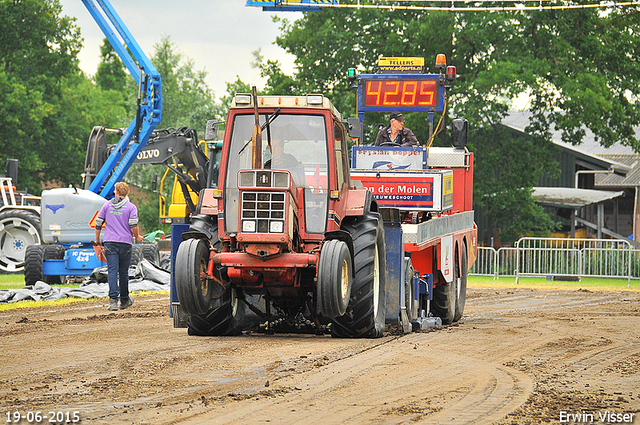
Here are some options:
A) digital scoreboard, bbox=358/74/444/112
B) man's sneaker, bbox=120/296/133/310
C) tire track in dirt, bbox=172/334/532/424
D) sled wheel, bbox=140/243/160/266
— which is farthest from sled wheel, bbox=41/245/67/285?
tire track in dirt, bbox=172/334/532/424

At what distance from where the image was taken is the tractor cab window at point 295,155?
397 inches

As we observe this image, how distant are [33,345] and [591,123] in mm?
26630

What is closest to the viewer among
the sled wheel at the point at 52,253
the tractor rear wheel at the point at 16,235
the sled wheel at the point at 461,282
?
the sled wheel at the point at 461,282

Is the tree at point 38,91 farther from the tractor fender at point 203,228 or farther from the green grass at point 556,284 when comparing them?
the tractor fender at point 203,228

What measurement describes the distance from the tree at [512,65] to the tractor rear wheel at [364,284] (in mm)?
22364

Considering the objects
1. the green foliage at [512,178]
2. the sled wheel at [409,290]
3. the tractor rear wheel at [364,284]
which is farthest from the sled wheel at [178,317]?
the green foliage at [512,178]

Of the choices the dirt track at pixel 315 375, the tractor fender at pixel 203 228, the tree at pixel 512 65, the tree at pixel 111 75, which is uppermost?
the tree at pixel 111 75

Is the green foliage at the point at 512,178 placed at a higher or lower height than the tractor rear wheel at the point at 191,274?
higher

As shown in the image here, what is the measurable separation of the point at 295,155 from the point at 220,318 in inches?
80.5

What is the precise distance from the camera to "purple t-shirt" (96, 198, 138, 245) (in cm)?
1398

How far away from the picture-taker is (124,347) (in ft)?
31.0

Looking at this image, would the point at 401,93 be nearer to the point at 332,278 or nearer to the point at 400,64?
the point at 400,64

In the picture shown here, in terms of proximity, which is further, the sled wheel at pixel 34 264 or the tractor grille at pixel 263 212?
the sled wheel at pixel 34 264

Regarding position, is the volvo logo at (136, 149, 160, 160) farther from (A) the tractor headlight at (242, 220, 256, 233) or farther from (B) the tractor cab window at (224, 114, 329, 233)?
(A) the tractor headlight at (242, 220, 256, 233)
